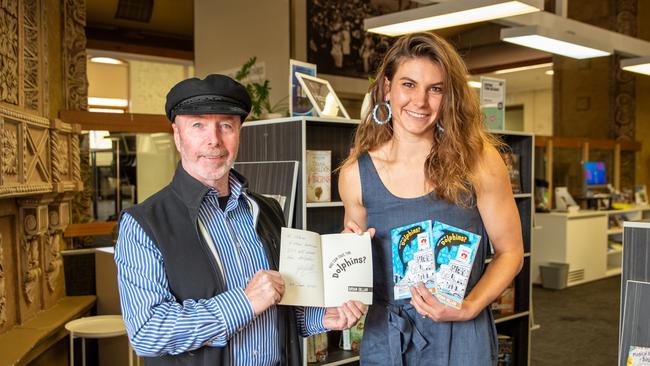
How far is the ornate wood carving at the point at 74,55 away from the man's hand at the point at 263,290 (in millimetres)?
4333

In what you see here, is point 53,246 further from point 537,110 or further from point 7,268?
point 537,110

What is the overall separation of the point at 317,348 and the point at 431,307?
203cm

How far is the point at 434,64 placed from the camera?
1.84 metres

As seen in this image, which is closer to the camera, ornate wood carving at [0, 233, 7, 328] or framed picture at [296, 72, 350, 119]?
ornate wood carving at [0, 233, 7, 328]

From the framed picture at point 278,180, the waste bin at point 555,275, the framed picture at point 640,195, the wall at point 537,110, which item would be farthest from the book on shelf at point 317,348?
the wall at point 537,110

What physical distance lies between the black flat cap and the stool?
2.57 meters

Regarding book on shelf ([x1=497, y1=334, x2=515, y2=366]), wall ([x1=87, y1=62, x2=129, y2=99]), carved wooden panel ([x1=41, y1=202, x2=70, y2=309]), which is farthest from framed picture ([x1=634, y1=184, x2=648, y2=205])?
wall ([x1=87, y1=62, x2=129, y2=99])

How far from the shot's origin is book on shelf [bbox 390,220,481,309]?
1787 mm

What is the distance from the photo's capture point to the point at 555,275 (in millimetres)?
8398

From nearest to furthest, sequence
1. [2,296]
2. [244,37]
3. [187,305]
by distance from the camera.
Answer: [187,305] < [2,296] < [244,37]

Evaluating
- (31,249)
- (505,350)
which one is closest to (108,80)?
(31,249)

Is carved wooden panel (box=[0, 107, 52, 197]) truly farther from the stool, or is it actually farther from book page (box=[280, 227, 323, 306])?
book page (box=[280, 227, 323, 306])

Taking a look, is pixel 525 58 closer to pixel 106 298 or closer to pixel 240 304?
pixel 106 298

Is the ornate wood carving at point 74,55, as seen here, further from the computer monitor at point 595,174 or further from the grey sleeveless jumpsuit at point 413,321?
the computer monitor at point 595,174
